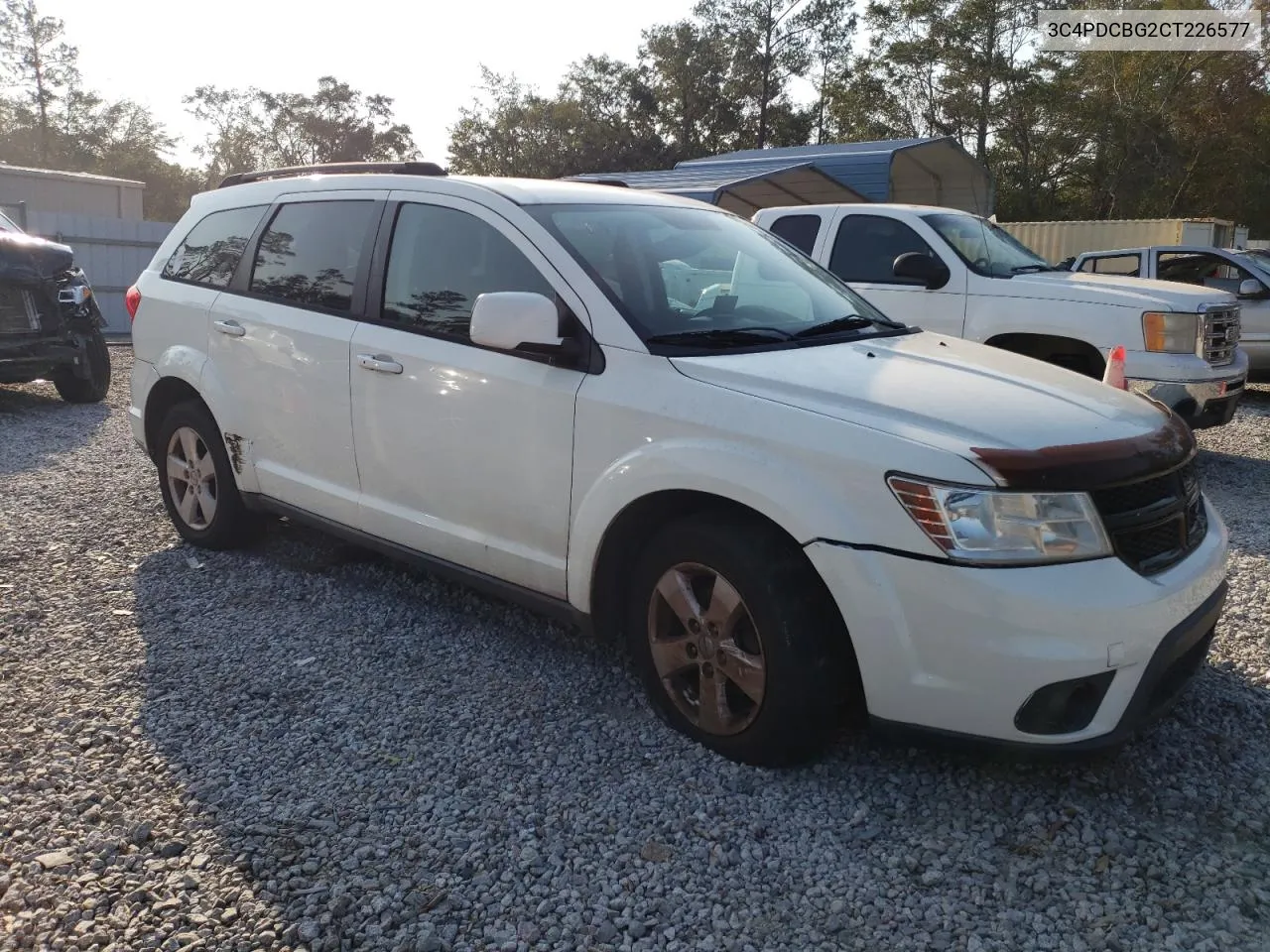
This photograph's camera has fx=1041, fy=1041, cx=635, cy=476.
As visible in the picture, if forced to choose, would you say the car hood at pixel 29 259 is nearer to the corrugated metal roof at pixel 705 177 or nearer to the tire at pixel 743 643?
the tire at pixel 743 643

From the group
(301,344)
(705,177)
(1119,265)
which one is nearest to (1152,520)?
(301,344)

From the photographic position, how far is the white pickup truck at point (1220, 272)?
1096cm

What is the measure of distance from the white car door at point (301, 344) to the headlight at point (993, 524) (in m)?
2.39

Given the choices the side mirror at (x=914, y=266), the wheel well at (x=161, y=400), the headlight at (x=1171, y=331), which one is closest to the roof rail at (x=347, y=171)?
the wheel well at (x=161, y=400)

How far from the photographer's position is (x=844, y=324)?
378 cm

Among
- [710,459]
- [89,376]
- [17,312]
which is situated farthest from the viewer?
[89,376]

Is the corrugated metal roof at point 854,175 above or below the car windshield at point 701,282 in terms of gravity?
above

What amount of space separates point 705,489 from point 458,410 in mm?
1092

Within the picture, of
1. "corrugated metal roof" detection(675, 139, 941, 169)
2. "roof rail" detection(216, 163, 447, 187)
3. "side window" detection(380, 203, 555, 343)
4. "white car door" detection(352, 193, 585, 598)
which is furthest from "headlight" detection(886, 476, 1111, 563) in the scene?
"corrugated metal roof" detection(675, 139, 941, 169)

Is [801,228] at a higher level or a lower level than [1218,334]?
higher

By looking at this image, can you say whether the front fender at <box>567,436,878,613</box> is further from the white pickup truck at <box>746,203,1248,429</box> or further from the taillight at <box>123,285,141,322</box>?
the white pickup truck at <box>746,203,1248,429</box>

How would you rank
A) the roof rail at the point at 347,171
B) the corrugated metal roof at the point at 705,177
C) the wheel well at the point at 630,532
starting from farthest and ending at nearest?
the corrugated metal roof at the point at 705,177 → the roof rail at the point at 347,171 → the wheel well at the point at 630,532

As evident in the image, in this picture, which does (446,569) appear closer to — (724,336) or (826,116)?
(724,336)

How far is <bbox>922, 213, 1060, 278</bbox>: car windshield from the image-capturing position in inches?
305
